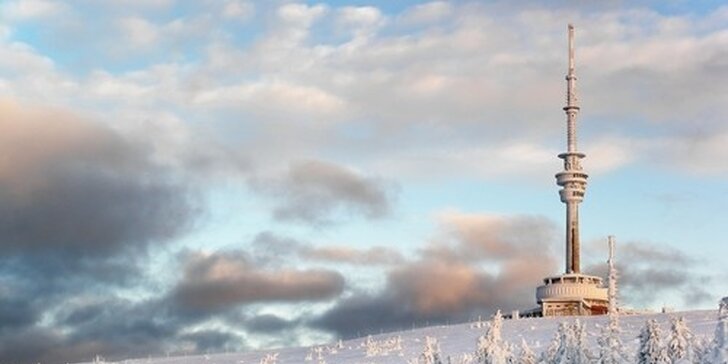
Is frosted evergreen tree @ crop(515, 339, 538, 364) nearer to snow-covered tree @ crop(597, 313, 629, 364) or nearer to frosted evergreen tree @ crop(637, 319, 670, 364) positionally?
snow-covered tree @ crop(597, 313, 629, 364)

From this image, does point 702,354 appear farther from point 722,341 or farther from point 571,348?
point 571,348

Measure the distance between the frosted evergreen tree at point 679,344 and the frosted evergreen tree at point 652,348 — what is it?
0.51 meters

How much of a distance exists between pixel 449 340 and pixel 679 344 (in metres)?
57.8

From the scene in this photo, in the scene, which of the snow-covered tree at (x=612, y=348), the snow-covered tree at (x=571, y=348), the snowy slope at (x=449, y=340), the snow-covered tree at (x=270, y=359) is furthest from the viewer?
the snow-covered tree at (x=270, y=359)

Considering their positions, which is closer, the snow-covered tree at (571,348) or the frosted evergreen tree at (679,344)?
the frosted evergreen tree at (679,344)

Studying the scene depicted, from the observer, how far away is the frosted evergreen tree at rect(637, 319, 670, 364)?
79438 mm

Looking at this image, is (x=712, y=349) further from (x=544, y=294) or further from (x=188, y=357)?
(x=544, y=294)

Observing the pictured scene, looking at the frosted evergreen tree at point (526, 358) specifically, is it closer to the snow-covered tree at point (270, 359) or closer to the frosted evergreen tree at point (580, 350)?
the frosted evergreen tree at point (580, 350)

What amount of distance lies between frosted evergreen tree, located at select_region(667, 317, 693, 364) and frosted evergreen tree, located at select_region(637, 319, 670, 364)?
51cm

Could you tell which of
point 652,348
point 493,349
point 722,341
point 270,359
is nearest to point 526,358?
point 493,349

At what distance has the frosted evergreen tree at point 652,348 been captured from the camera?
79438mm

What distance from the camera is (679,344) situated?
3177 inches

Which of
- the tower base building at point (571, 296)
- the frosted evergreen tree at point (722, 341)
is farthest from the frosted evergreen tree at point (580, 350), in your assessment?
the tower base building at point (571, 296)

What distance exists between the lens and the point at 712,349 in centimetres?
7125
